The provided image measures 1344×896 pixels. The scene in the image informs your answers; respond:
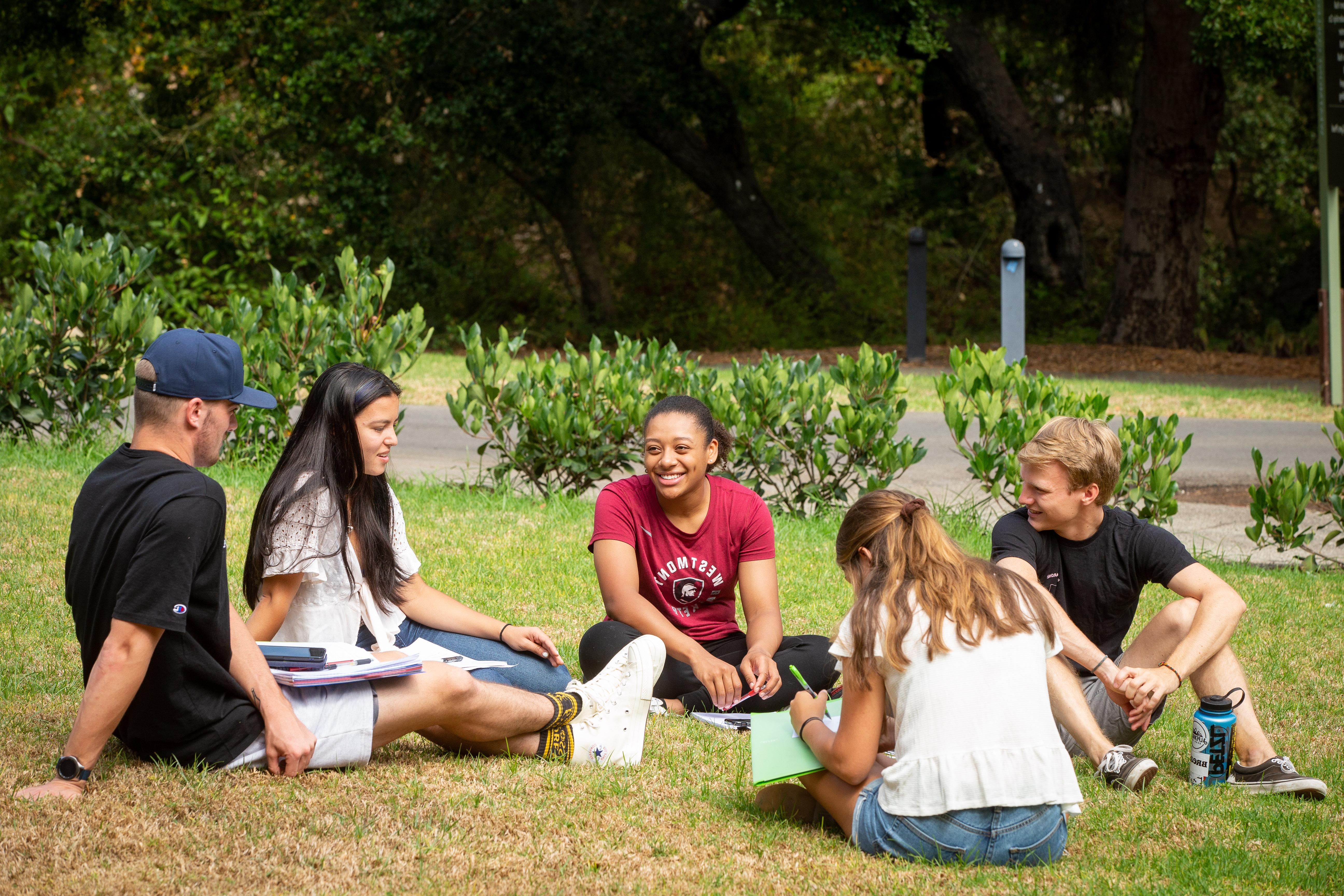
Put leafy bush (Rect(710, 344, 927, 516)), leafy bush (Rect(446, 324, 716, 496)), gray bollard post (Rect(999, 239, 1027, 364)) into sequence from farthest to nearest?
gray bollard post (Rect(999, 239, 1027, 364)) → leafy bush (Rect(446, 324, 716, 496)) → leafy bush (Rect(710, 344, 927, 516))

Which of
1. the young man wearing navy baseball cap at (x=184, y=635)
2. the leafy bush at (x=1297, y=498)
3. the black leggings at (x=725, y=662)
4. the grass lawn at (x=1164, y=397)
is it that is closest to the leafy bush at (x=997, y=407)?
the leafy bush at (x=1297, y=498)

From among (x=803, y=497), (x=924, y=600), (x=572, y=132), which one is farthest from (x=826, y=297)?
(x=924, y=600)

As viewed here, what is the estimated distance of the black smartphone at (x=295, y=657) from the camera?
357cm

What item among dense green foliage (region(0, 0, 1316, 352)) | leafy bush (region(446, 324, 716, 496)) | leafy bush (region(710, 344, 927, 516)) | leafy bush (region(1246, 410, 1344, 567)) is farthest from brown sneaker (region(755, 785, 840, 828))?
dense green foliage (region(0, 0, 1316, 352))

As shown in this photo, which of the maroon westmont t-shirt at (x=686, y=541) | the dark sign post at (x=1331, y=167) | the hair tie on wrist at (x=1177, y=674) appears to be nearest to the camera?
the hair tie on wrist at (x=1177, y=674)

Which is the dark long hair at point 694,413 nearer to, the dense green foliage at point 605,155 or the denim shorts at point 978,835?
the denim shorts at point 978,835

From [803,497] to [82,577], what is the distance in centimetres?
519

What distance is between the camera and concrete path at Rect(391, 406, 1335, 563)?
826cm

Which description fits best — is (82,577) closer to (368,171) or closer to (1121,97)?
(368,171)

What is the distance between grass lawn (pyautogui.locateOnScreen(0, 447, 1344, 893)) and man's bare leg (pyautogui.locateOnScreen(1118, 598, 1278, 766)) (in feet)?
0.68

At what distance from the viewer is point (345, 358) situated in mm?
7922

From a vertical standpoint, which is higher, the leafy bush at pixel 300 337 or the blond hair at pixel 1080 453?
the leafy bush at pixel 300 337

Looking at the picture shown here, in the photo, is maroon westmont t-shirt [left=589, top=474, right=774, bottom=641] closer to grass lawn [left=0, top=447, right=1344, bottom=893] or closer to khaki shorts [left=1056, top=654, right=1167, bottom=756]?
grass lawn [left=0, top=447, right=1344, bottom=893]

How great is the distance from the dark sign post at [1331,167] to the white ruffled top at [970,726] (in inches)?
436
